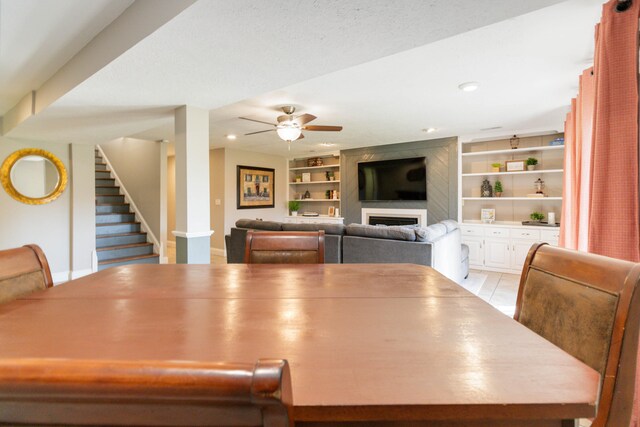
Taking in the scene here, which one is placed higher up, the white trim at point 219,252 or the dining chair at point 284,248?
the dining chair at point 284,248

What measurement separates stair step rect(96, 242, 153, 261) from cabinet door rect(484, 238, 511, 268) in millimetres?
5766

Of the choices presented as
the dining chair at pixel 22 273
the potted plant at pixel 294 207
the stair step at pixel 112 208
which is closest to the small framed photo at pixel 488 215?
the potted plant at pixel 294 207

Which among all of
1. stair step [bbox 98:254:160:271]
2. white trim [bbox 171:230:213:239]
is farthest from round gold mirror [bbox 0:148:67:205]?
white trim [bbox 171:230:213:239]

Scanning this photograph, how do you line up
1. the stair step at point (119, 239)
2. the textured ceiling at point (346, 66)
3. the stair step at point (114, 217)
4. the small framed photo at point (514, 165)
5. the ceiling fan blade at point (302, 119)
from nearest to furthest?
the textured ceiling at point (346, 66) → the ceiling fan blade at point (302, 119) → the small framed photo at point (514, 165) → the stair step at point (119, 239) → the stair step at point (114, 217)

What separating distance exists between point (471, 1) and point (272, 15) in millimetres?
863

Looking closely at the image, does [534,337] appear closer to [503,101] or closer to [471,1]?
[471,1]

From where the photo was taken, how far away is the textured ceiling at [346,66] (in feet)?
4.84

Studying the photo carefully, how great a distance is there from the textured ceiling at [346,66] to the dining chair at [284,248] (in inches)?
41.0

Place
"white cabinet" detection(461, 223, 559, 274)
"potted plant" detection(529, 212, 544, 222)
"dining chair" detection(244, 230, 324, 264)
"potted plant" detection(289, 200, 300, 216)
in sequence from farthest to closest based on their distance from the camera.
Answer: "potted plant" detection(289, 200, 300, 216) < "potted plant" detection(529, 212, 544, 222) < "white cabinet" detection(461, 223, 559, 274) < "dining chair" detection(244, 230, 324, 264)

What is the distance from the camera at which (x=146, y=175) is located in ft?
20.3

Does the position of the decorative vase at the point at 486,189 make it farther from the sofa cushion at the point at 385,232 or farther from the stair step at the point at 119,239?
the stair step at the point at 119,239

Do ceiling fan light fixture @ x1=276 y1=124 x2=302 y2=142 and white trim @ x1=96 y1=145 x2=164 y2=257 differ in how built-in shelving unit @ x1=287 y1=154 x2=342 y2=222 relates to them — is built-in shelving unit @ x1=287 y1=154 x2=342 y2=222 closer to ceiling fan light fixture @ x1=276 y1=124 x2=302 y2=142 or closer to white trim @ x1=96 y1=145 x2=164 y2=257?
white trim @ x1=96 y1=145 x2=164 y2=257

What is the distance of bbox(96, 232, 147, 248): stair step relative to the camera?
213 inches

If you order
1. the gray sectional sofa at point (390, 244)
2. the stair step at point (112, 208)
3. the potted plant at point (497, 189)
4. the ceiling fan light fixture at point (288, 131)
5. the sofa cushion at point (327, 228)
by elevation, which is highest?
the ceiling fan light fixture at point (288, 131)
